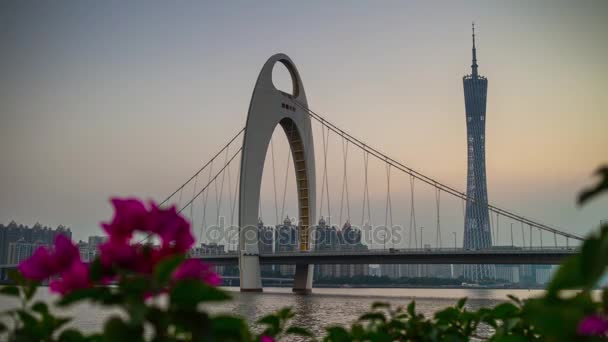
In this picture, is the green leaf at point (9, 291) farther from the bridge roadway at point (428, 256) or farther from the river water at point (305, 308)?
the bridge roadway at point (428, 256)

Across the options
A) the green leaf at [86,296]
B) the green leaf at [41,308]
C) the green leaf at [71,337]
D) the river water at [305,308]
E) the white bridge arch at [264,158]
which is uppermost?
the white bridge arch at [264,158]

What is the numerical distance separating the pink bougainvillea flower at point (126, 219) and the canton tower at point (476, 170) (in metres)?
91.0

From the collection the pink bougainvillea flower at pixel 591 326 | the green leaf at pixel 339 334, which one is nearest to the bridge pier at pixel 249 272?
the green leaf at pixel 339 334

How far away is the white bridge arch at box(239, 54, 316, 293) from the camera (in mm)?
36875

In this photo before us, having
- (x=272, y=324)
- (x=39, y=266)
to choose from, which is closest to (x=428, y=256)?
(x=272, y=324)

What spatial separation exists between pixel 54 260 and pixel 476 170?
315 feet

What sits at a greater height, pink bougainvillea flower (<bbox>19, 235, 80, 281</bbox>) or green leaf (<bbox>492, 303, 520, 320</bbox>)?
pink bougainvillea flower (<bbox>19, 235, 80, 281</bbox>)

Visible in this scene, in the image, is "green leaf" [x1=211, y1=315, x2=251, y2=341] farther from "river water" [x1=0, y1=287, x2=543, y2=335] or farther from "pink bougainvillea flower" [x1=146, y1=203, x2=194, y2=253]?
"river water" [x1=0, y1=287, x2=543, y2=335]

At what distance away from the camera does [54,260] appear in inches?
44.2

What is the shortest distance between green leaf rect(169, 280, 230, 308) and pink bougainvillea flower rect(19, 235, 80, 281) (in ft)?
0.94

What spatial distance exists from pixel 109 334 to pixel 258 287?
3699 cm

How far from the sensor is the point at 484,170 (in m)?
93.4

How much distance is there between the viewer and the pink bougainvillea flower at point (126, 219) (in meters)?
1.01

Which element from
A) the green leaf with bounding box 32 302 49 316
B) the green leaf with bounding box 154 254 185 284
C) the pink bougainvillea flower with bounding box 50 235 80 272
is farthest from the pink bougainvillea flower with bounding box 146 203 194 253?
the green leaf with bounding box 32 302 49 316
